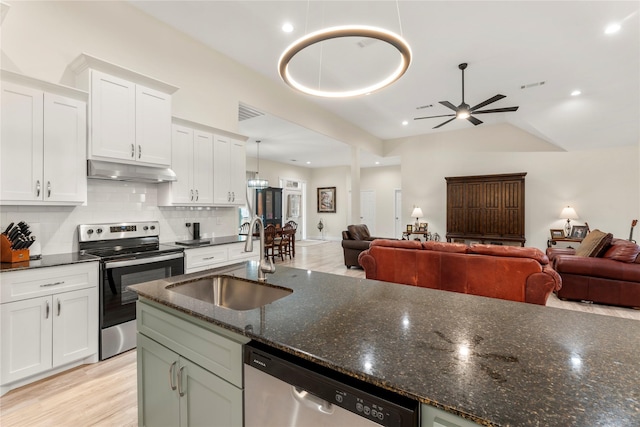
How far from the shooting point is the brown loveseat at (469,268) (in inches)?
119

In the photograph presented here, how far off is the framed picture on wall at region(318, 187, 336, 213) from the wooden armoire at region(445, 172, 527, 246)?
4988 mm

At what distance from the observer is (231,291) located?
177 cm

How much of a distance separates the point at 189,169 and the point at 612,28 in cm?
511

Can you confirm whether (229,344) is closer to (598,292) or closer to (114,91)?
(114,91)

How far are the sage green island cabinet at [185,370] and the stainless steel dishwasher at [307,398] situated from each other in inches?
3.3

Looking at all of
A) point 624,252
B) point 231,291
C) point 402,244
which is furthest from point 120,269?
point 624,252

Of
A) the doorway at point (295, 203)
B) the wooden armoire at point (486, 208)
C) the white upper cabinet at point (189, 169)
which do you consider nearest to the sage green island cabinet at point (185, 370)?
the white upper cabinet at point (189, 169)

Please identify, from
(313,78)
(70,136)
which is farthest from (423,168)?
(70,136)

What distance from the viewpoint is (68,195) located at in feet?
7.80

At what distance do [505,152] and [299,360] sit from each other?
25.9 ft

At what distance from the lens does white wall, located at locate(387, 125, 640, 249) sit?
19.7ft

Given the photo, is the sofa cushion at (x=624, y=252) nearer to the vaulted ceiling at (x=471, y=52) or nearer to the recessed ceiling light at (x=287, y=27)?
the vaulted ceiling at (x=471, y=52)

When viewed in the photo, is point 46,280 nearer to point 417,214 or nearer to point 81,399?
point 81,399

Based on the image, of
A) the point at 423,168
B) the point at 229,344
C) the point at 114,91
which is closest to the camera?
the point at 229,344
